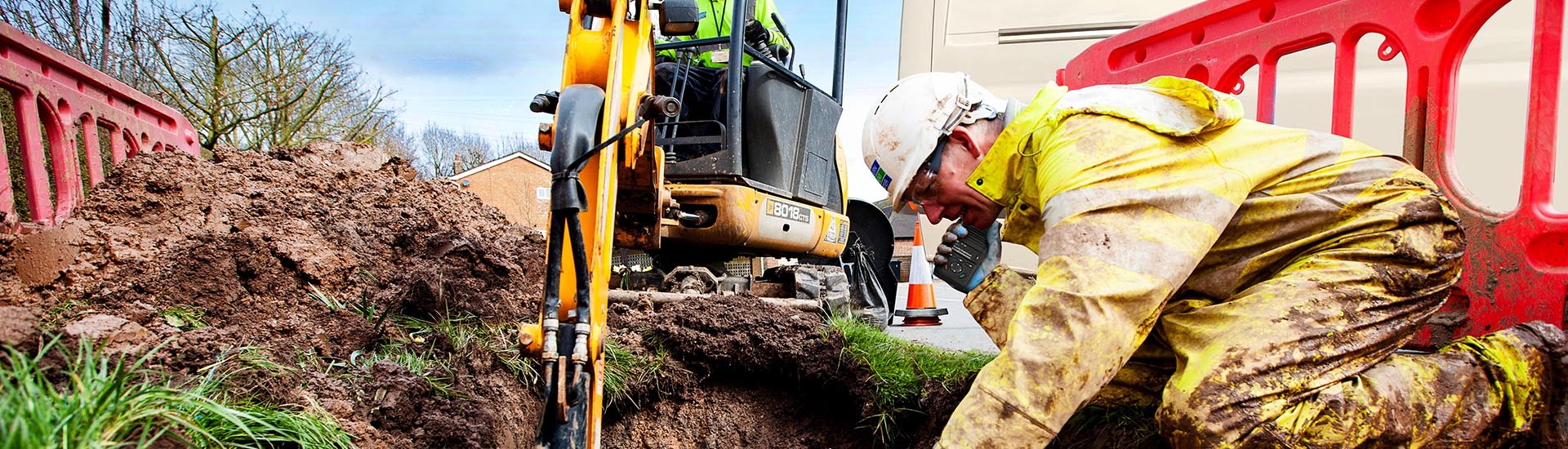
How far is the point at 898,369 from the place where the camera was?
333 cm

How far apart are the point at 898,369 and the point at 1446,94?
6.49ft

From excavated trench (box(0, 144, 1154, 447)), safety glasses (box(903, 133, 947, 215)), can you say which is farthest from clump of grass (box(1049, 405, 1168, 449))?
safety glasses (box(903, 133, 947, 215))

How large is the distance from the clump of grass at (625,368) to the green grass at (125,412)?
1.23 meters

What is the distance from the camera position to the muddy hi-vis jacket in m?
1.70

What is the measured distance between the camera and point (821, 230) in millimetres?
5816

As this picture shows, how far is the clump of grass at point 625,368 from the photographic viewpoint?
3.30 meters

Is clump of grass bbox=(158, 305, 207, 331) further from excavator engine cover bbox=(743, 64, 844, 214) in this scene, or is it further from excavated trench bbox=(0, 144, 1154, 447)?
excavator engine cover bbox=(743, 64, 844, 214)

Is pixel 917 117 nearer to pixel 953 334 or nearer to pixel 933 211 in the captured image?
pixel 933 211

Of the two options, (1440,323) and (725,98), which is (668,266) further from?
(1440,323)

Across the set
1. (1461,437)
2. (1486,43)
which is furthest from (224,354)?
(1486,43)

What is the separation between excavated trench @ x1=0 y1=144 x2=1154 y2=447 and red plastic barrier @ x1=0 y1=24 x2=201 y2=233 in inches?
15.9

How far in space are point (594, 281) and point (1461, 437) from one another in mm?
2150

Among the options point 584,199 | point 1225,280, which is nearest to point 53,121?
point 584,199

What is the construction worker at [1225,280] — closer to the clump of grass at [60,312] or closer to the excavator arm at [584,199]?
the excavator arm at [584,199]
